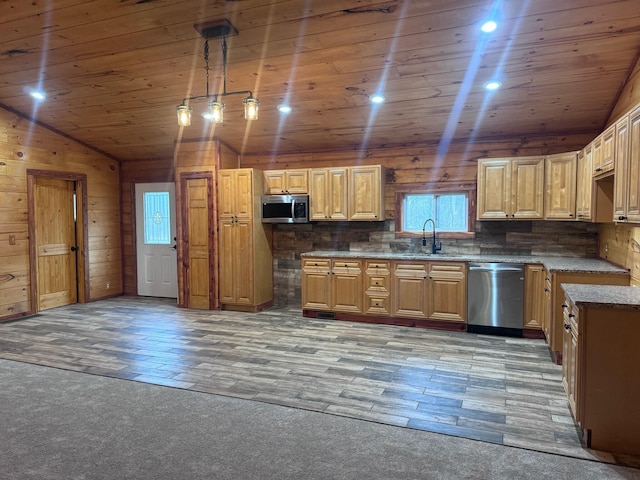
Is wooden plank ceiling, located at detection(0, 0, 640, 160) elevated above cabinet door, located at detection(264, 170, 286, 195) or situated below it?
above

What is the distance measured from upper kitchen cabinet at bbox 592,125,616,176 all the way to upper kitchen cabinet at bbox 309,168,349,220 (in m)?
2.76

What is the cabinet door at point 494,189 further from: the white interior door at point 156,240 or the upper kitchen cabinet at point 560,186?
the white interior door at point 156,240

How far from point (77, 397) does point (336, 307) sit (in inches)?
123

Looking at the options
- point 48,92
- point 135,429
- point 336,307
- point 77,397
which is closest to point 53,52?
point 48,92

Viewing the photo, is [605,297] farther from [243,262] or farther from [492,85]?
[243,262]

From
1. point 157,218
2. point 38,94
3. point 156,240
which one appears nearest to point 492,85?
point 38,94

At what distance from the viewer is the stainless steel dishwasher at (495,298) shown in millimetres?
4750

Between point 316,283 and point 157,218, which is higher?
point 157,218

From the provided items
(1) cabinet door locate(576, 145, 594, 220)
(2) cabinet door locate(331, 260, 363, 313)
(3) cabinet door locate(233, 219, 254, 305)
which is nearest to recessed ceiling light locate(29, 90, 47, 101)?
(3) cabinet door locate(233, 219, 254, 305)

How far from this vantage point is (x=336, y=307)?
564cm

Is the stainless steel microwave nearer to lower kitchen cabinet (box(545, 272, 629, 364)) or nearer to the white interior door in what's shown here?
the white interior door

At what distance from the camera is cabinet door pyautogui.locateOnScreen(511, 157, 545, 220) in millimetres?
4844

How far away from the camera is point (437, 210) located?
225 inches

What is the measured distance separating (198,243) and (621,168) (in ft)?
16.6
